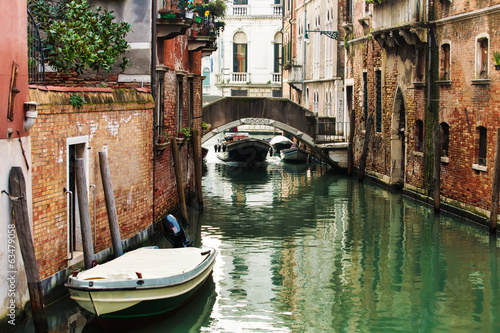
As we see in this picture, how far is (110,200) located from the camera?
8875 mm

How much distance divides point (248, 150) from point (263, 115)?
157 inches

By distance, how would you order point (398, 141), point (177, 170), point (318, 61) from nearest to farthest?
point (177, 170) → point (398, 141) → point (318, 61)

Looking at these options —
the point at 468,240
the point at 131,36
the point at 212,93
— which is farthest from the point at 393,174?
the point at 212,93

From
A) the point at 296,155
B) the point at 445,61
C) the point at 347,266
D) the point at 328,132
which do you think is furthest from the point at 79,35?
the point at 296,155

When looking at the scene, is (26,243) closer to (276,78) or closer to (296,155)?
(296,155)

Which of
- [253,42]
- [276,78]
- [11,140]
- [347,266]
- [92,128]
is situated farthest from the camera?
[253,42]

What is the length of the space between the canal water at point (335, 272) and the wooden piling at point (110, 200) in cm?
110

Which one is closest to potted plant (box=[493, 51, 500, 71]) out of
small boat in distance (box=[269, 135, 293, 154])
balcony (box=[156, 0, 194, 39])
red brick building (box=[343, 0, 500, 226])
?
red brick building (box=[343, 0, 500, 226])

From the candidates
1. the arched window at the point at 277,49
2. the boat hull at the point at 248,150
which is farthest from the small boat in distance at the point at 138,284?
the arched window at the point at 277,49

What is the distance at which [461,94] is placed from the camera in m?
14.9

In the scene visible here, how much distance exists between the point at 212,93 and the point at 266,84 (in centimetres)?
622

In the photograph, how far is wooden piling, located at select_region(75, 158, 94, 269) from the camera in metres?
8.08

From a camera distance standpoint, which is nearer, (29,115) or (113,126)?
(29,115)

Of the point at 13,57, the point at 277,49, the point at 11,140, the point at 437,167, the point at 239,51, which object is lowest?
the point at 437,167
